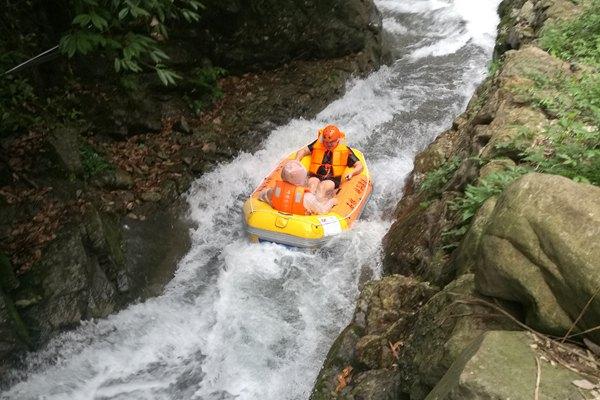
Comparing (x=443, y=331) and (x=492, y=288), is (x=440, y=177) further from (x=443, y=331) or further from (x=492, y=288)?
(x=492, y=288)

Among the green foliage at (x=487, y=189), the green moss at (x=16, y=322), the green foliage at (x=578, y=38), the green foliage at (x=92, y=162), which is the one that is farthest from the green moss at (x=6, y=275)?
the green foliage at (x=578, y=38)

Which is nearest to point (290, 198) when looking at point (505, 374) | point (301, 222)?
point (301, 222)

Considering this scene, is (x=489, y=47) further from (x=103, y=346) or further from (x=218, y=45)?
(x=103, y=346)

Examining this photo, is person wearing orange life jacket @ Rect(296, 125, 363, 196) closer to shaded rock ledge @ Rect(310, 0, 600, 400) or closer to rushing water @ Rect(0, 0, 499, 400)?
rushing water @ Rect(0, 0, 499, 400)

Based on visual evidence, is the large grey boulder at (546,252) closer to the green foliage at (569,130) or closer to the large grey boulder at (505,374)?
the large grey boulder at (505,374)

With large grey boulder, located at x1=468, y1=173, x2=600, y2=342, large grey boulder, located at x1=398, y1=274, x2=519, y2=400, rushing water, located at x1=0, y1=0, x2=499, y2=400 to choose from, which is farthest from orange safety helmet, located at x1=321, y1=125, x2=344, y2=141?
large grey boulder, located at x1=468, y1=173, x2=600, y2=342

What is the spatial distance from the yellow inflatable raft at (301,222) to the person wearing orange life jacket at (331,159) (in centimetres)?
44

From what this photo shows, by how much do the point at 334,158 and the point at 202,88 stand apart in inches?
106

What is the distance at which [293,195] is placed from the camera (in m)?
6.87

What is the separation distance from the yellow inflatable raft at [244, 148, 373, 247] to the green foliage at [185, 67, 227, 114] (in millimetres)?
2213

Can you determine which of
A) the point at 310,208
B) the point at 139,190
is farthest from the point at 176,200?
the point at 310,208

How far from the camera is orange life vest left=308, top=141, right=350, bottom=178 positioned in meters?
7.65

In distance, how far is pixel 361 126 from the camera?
31.2 feet

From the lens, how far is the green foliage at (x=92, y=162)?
6.61 m
